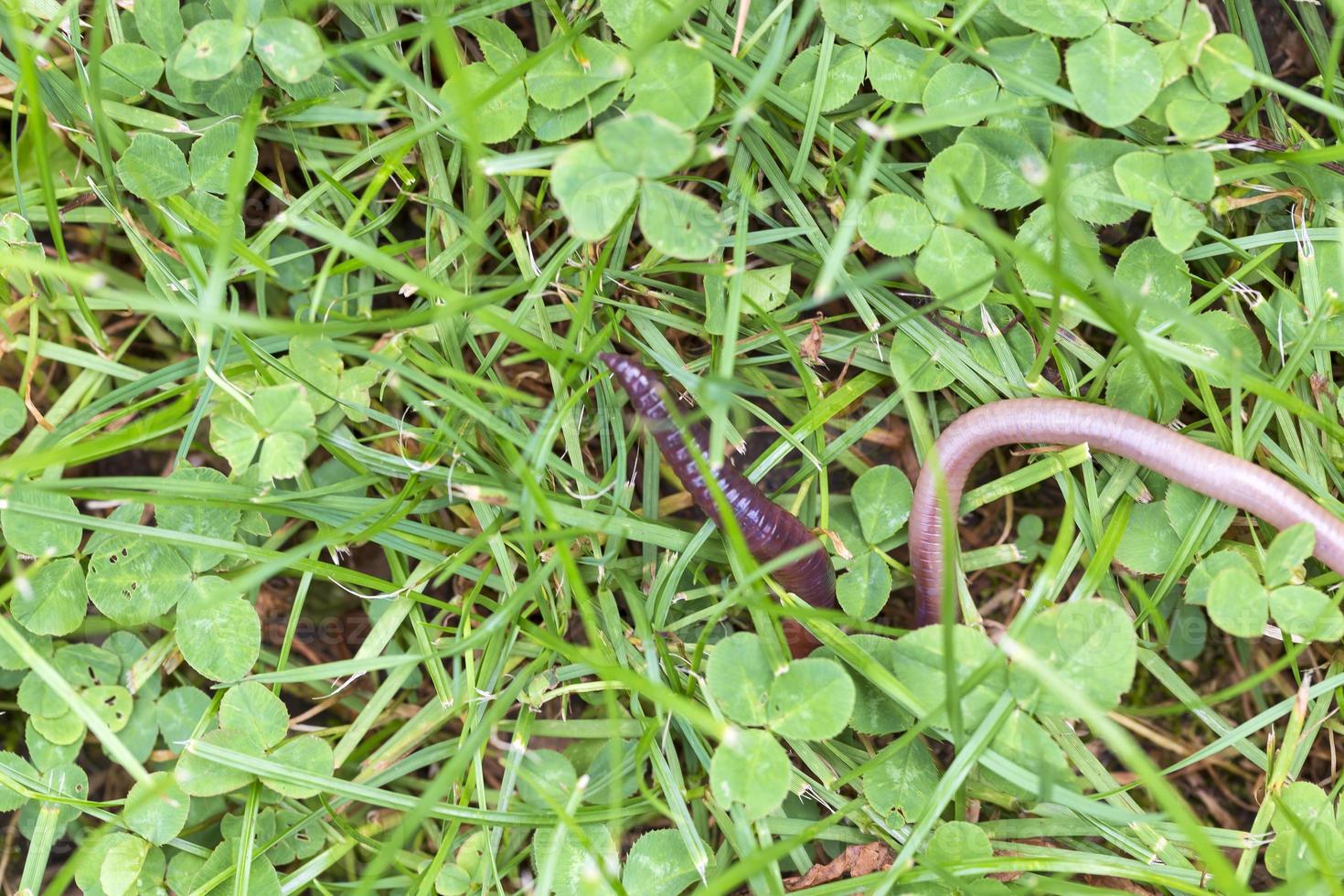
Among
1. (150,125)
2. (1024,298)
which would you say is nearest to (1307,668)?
(1024,298)

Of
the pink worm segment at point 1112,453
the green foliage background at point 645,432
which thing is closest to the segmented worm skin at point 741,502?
the green foliage background at point 645,432

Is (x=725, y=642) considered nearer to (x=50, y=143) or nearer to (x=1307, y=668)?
(x=1307, y=668)

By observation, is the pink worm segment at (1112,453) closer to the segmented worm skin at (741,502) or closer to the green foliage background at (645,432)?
the green foliage background at (645,432)

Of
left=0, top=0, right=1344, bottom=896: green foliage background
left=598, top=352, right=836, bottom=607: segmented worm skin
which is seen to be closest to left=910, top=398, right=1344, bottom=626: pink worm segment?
left=0, top=0, right=1344, bottom=896: green foliage background

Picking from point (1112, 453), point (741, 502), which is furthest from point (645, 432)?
point (1112, 453)
